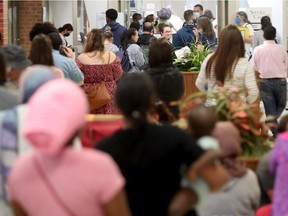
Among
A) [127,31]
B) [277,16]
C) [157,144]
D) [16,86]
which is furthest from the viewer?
[277,16]

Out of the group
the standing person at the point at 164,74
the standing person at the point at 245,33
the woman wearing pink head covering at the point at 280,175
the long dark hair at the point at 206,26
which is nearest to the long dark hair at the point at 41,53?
the standing person at the point at 164,74

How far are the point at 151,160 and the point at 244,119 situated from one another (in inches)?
74.7

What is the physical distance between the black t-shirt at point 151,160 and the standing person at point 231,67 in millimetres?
3819

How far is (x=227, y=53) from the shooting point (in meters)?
7.71

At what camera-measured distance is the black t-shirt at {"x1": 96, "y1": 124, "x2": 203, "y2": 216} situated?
3.78 meters

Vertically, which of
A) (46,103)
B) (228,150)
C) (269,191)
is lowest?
(269,191)

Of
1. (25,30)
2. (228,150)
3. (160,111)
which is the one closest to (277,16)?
(25,30)

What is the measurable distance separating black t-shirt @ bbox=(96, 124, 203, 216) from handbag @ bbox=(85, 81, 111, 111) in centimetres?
566

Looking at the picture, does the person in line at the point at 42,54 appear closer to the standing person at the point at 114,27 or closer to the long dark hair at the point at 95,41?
the long dark hair at the point at 95,41

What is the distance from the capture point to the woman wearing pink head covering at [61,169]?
3.35m

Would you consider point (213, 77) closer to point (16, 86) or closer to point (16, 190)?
point (16, 86)

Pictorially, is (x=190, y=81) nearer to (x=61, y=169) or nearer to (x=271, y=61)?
(x=271, y=61)

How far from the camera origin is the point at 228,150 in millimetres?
4527

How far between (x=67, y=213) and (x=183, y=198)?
62cm
